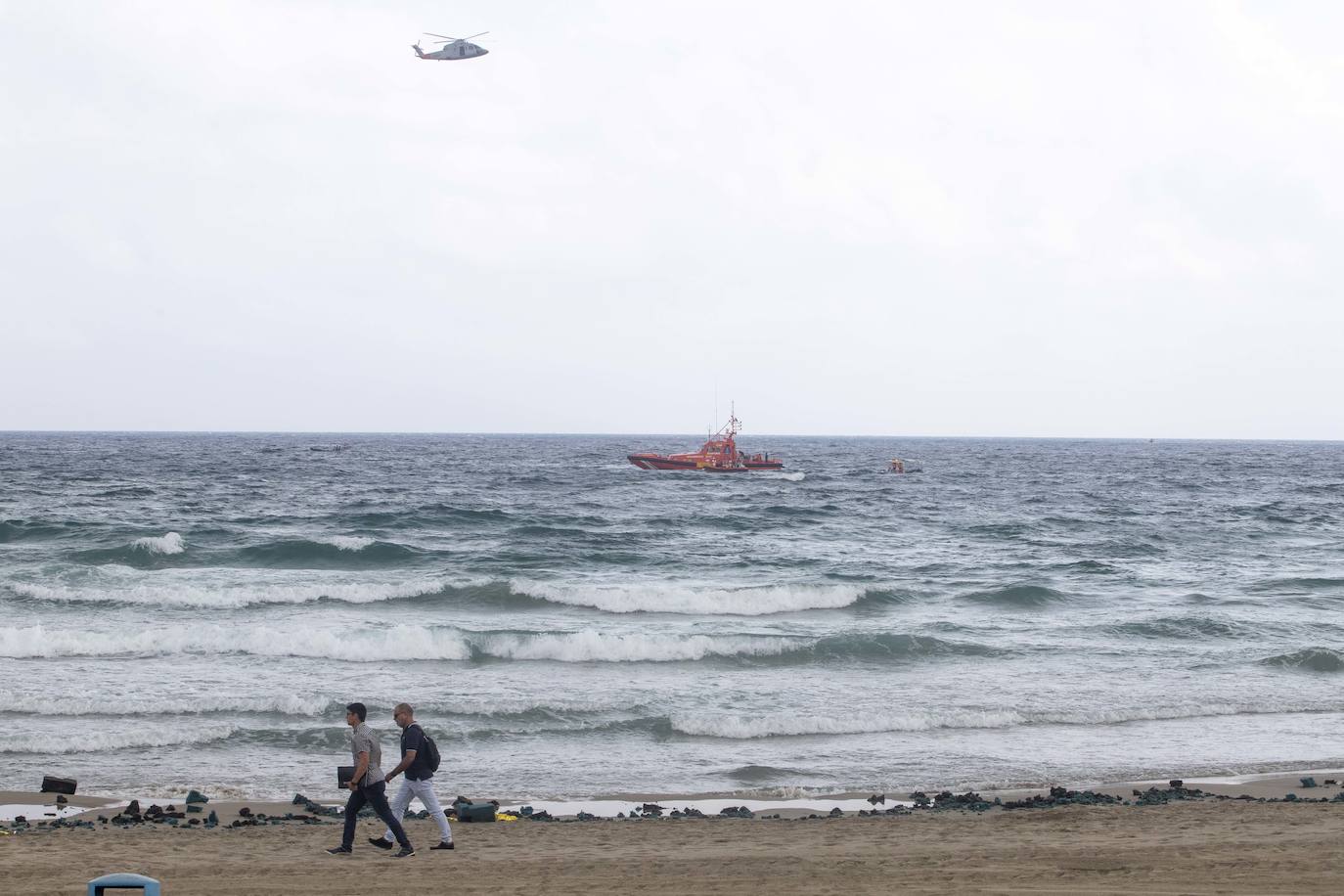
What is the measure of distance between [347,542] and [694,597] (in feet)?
43.5

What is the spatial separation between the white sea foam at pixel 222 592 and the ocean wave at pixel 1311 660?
701 inches

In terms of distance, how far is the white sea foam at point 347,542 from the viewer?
1369 inches

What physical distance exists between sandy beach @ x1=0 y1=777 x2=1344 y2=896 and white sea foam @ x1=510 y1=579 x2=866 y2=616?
1506 centimetres

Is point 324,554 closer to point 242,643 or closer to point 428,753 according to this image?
point 242,643

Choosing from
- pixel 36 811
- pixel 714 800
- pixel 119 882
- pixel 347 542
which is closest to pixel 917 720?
pixel 714 800

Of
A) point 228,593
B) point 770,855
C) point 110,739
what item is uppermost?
point 770,855

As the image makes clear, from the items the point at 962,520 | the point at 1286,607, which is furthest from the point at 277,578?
the point at 962,520

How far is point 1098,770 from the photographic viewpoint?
14.3 meters

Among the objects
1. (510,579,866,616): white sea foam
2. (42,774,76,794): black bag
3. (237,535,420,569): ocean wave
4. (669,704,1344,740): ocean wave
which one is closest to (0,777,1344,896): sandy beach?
(42,774,76,794): black bag

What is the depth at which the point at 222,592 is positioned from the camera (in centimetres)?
2678

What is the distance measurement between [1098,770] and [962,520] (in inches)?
1353

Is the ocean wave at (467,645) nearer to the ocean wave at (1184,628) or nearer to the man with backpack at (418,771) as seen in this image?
the ocean wave at (1184,628)

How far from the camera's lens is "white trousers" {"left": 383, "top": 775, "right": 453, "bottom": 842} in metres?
10.5

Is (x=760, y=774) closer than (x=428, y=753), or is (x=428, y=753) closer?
(x=428, y=753)
